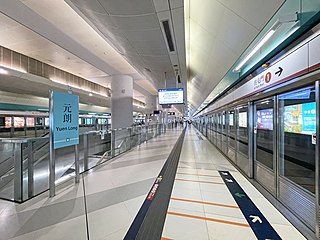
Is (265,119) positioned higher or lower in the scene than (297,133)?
higher

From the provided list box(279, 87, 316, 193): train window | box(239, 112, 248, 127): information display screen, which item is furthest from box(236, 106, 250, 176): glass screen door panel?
box(279, 87, 316, 193): train window

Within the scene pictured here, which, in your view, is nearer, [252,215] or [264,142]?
[252,215]

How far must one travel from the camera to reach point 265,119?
147 inches

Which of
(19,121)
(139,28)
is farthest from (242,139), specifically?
(19,121)

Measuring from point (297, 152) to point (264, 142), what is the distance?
27.0 inches

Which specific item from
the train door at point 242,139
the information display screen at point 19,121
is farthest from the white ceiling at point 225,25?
the information display screen at point 19,121

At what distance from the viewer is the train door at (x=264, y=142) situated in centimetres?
325

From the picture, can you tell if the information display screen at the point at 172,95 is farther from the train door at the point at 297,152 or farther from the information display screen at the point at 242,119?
the train door at the point at 297,152

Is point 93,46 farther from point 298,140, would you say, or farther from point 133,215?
point 298,140

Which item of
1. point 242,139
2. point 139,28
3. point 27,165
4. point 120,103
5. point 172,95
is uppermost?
point 139,28

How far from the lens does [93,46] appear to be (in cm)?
615

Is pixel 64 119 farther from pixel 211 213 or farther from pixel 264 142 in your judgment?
pixel 264 142

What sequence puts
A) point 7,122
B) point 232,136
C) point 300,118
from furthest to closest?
point 7,122 → point 232,136 → point 300,118

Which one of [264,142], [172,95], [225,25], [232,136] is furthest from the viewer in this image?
[172,95]
